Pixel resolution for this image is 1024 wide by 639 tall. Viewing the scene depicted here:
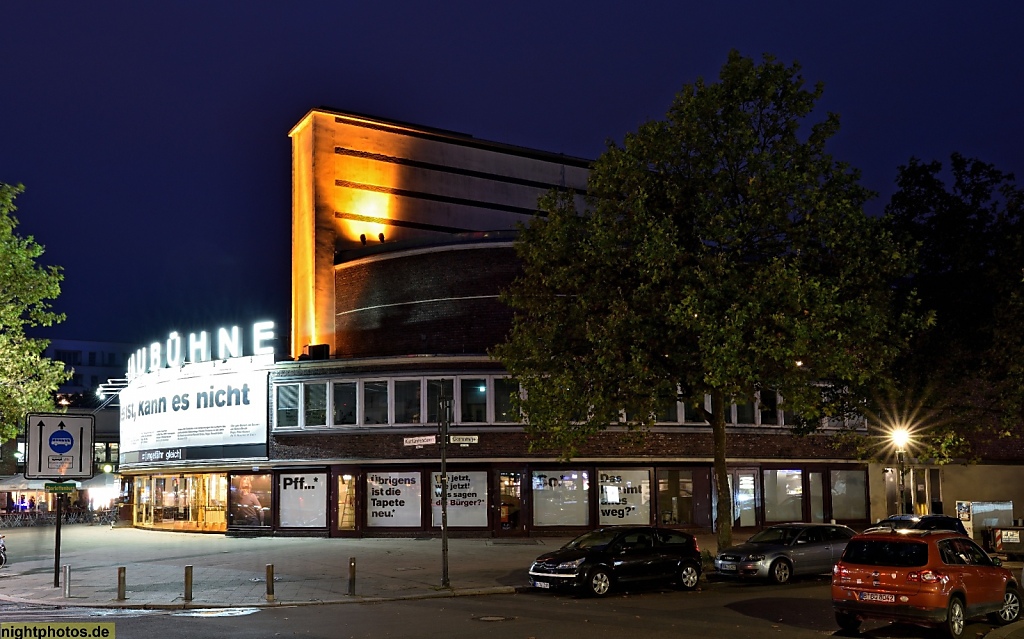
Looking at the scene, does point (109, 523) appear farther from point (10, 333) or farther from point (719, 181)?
point (719, 181)

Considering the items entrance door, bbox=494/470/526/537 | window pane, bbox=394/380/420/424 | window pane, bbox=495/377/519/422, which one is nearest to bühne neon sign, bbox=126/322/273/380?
window pane, bbox=394/380/420/424

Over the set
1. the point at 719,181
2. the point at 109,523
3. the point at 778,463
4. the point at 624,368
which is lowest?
the point at 109,523

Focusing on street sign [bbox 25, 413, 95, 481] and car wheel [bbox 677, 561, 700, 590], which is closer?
car wheel [bbox 677, 561, 700, 590]

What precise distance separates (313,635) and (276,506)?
73.7ft

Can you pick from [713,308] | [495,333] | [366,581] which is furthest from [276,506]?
[713,308]

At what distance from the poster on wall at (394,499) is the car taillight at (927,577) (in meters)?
22.3

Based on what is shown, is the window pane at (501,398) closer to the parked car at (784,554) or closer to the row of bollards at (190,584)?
the parked car at (784,554)

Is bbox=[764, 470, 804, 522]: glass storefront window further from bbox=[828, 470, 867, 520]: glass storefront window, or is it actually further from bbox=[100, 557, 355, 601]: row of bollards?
bbox=[100, 557, 355, 601]: row of bollards

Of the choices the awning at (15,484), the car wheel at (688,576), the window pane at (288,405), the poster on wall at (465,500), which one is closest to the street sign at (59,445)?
the window pane at (288,405)

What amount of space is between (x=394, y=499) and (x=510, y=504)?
4095 mm

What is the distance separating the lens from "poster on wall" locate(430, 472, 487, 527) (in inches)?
1366

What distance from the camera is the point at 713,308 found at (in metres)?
22.0

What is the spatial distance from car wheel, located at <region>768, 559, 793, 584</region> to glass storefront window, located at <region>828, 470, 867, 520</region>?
1856 centimetres

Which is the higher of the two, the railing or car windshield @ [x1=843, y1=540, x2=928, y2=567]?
car windshield @ [x1=843, y1=540, x2=928, y2=567]
